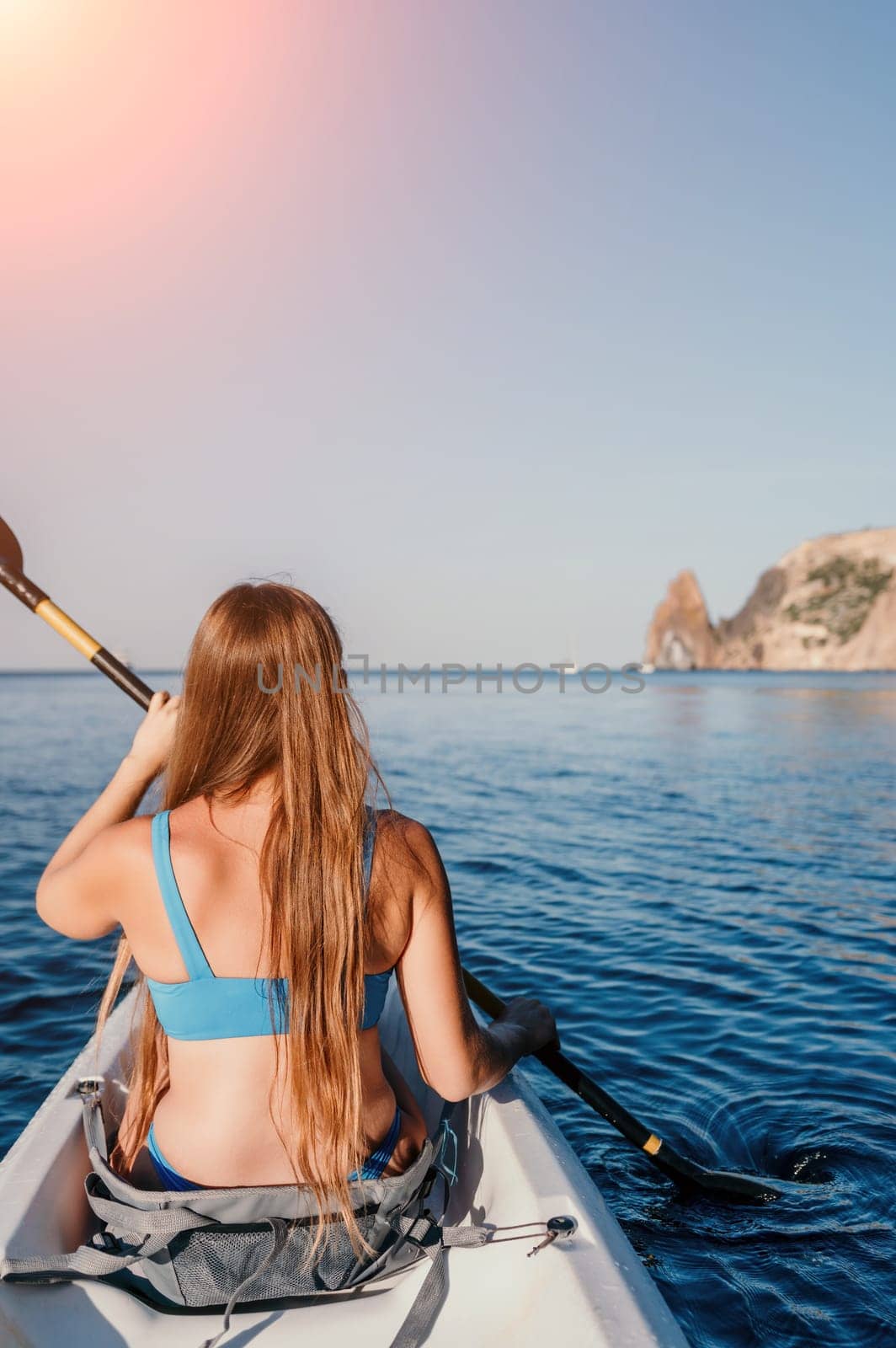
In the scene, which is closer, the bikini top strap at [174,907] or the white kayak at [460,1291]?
the bikini top strap at [174,907]

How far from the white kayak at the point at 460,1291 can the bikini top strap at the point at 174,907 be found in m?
0.92

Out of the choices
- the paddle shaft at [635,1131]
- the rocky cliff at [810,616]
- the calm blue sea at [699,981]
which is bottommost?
the calm blue sea at [699,981]

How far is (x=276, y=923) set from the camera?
2053 mm

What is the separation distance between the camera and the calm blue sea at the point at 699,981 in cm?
390

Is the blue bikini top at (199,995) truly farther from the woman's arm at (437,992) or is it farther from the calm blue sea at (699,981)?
the calm blue sea at (699,981)

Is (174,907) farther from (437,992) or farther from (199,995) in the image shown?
(437,992)

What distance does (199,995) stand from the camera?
2.05m

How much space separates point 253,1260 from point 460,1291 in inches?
20.9

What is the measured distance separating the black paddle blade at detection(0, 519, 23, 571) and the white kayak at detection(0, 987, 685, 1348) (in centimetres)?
213

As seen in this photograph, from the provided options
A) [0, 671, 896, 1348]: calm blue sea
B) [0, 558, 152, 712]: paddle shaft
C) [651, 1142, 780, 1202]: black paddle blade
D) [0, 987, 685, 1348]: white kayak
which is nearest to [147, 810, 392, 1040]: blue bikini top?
[0, 987, 685, 1348]: white kayak

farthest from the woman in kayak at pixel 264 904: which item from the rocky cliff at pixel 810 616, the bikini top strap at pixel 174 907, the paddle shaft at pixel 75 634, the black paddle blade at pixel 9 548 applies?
the rocky cliff at pixel 810 616

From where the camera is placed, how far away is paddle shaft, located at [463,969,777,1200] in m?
3.73

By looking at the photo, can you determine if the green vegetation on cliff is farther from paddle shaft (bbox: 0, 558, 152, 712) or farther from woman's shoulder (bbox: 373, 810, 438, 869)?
woman's shoulder (bbox: 373, 810, 438, 869)

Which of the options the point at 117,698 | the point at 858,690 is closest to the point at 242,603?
the point at 117,698
